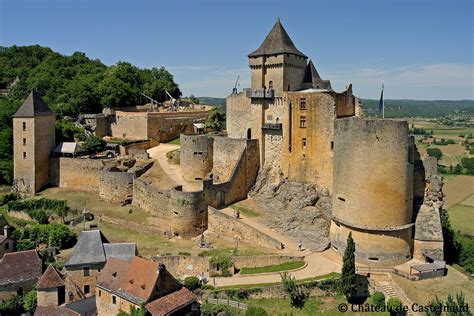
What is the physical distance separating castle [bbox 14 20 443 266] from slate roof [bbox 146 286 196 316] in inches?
327

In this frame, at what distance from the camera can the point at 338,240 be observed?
3106cm

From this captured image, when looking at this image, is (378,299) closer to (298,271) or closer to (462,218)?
(298,271)

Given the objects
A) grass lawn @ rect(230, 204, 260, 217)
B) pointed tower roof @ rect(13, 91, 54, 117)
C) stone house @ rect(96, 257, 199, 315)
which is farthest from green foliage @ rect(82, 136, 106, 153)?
stone house @ rect(96, 257, 199, 315)

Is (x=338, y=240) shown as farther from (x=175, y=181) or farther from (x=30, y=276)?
(x=30, y=276)

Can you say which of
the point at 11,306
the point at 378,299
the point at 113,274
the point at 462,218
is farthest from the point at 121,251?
the point at 462,218

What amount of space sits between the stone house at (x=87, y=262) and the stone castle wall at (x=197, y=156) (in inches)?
420

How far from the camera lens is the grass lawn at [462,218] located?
175 ft

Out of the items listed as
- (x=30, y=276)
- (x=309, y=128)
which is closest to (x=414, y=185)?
(x=309, y=128)

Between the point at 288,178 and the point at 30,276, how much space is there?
63.2 feet

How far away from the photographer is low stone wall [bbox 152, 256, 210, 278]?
29.8 m

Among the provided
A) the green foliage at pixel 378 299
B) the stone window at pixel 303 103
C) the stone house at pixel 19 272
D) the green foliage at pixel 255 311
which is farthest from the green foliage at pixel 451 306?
the stone house at pixel 19 272

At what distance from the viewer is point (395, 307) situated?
2527 centimetres

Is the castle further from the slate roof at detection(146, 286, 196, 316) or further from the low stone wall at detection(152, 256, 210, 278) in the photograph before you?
the slate roof at detection(146, 286, 196, 316)

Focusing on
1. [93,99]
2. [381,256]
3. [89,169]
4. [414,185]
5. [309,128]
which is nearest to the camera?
[381,256]
